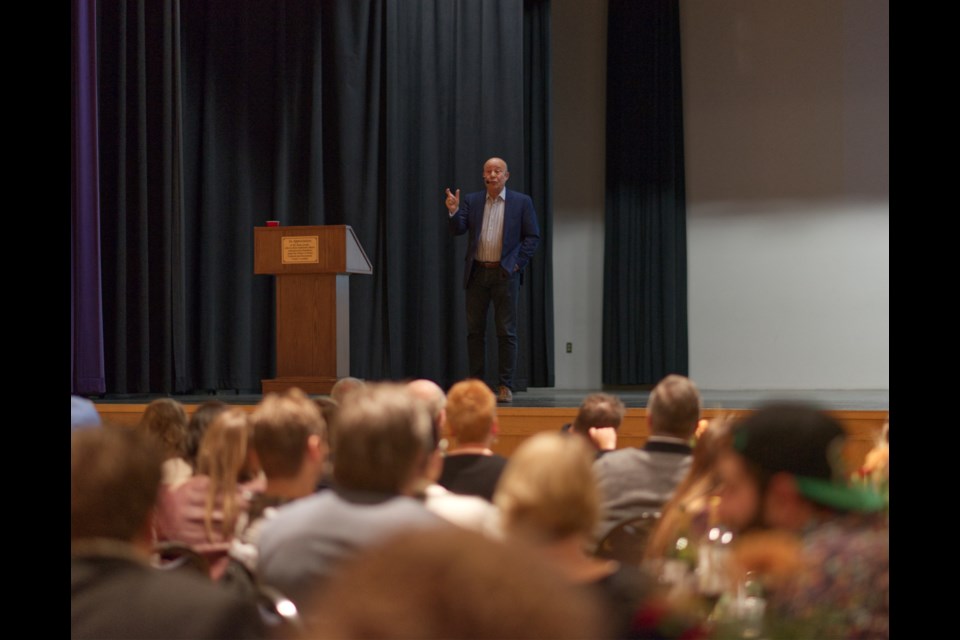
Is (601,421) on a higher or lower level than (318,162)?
lower

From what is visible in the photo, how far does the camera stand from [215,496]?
2.48 meters

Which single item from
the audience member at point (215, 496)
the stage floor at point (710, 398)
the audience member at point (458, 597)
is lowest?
the stage floor at point (710, 398)

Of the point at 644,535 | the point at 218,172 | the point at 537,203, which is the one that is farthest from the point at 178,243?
the point at 644,535

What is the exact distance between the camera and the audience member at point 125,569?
139cm

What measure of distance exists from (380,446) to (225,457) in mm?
A: 784

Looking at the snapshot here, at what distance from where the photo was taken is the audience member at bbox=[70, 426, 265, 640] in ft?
4.55

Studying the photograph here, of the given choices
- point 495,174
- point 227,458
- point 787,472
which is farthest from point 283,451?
point 495,174

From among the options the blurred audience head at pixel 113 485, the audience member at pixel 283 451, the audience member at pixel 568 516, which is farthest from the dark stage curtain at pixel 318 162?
the audience member at pixel 568 516

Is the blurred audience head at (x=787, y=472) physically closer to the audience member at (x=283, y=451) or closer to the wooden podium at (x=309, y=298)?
the audience member at (x=283, y=451)

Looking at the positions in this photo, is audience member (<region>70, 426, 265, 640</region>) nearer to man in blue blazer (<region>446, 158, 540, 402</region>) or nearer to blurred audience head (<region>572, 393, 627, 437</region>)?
blurred audience head (<region>572, 393, 627, 437</region>)

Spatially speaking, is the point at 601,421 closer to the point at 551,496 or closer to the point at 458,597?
the point at 551,496

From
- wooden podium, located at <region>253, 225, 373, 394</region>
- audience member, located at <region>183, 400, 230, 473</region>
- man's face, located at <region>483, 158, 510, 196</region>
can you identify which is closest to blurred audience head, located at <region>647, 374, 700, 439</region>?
audience member, located at <region>183, 400, 230, 473</region>

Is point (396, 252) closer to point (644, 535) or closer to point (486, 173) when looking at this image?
point (486, 173)

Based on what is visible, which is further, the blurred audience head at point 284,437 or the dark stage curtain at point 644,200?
the dark stage curtain at point 644,200
